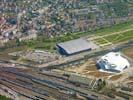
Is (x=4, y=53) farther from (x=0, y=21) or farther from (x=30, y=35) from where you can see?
(x=0, y=21)

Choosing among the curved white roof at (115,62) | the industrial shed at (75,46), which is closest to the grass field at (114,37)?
the industrial shed at (75,46)

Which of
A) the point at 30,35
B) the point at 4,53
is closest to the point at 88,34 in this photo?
the point at 30,35

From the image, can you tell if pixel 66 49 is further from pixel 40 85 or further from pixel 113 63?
pixel 40 85

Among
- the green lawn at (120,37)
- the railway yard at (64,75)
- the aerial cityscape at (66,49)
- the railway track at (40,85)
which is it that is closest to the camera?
the railway track at (40,85)

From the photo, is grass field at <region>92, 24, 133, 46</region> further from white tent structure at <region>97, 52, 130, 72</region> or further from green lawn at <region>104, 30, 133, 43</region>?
white tent structure at <region>97, 52, 130, 72</region>

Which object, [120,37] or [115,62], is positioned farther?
[120,37]

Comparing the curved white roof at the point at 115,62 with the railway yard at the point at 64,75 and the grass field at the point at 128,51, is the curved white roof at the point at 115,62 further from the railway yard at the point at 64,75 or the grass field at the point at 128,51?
the grass field at the point at 128,51

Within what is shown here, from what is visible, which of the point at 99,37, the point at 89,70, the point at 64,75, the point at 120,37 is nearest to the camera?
the point at 64,75

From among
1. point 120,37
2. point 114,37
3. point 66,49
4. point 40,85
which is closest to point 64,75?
point 40,85
